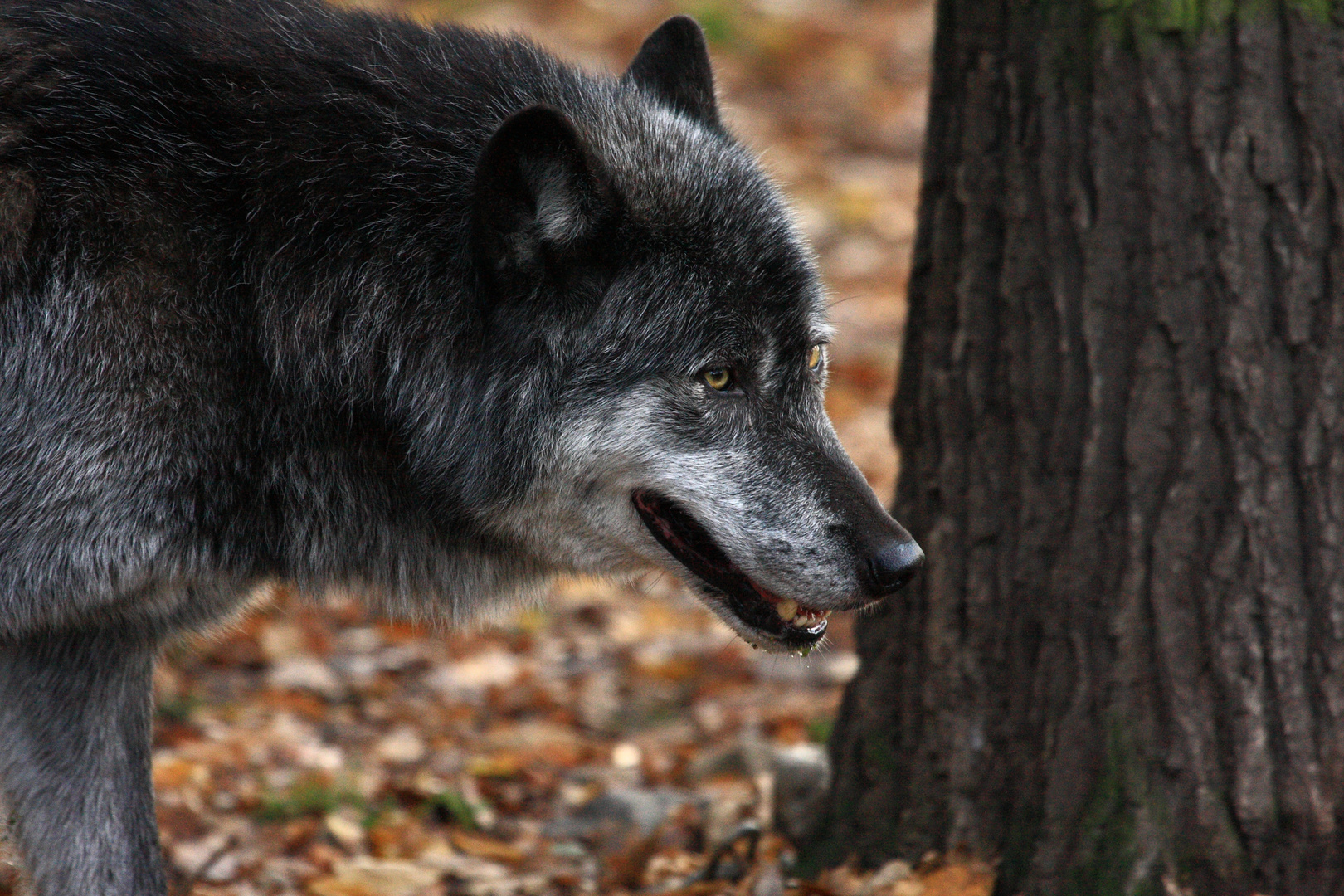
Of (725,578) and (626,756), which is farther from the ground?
(725,578)

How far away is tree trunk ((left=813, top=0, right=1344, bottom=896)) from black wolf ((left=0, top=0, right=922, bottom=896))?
54 cm

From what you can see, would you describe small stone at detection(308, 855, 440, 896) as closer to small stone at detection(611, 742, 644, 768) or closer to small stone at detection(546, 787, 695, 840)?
small stone at detection(546, 787, 695, 840)

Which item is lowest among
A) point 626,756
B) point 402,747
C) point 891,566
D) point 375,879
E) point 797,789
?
point 375,879

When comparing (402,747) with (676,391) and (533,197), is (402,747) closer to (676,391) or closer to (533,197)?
(676,391)

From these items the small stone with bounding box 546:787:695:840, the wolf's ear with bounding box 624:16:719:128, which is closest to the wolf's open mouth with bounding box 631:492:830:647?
the wolf's ear with bounding box 624:16:719:128

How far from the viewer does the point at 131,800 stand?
3711mm

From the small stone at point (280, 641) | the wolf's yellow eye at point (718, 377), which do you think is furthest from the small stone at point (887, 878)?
the small stone at point (280, 641)

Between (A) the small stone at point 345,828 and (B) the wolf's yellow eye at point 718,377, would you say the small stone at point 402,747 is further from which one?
(B) the wolf's yellow eye at point 718,377

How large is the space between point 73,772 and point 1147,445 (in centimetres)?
304

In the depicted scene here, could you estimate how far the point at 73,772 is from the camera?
3.65 m

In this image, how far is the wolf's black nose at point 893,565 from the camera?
11.3ft

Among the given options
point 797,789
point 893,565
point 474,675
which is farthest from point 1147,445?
point 474,675

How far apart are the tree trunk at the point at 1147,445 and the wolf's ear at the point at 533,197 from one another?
121 cm

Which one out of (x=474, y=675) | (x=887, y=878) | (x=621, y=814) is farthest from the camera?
(x=474, y=675)
